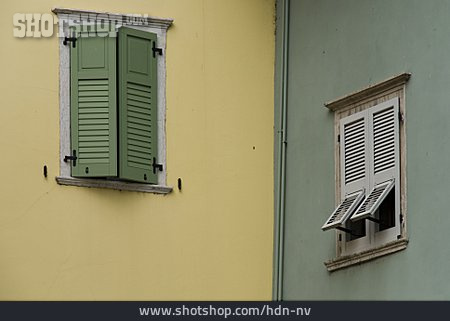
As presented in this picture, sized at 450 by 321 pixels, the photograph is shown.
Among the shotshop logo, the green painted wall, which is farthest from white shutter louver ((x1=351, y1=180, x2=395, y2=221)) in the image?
the shotshop logo

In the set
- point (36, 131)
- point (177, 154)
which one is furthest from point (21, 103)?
point (177, 154)

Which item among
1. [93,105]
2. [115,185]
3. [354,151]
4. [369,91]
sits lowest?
[115,185]

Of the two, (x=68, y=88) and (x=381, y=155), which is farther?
(x=68, y=88)

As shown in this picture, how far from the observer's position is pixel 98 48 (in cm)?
1984

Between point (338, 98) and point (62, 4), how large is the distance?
106 inches

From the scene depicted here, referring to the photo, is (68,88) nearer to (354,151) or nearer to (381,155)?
(354,151)

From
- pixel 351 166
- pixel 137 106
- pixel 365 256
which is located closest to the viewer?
pixel 365 256

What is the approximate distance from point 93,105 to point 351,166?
2.42 metres

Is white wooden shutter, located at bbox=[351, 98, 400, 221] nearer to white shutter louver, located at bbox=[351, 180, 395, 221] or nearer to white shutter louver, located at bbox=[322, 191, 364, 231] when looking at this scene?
white shutter louver, located at bbox=[351, 180, 395, 221]

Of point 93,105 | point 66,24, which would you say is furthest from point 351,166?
point 66,24

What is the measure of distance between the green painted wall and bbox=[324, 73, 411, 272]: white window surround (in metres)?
0.07

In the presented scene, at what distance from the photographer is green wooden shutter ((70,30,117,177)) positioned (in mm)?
19578

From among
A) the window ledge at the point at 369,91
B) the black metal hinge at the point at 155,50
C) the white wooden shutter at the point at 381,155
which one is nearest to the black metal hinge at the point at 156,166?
the black metal hinge at the point at 155,50

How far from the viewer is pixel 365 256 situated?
18750 mm
